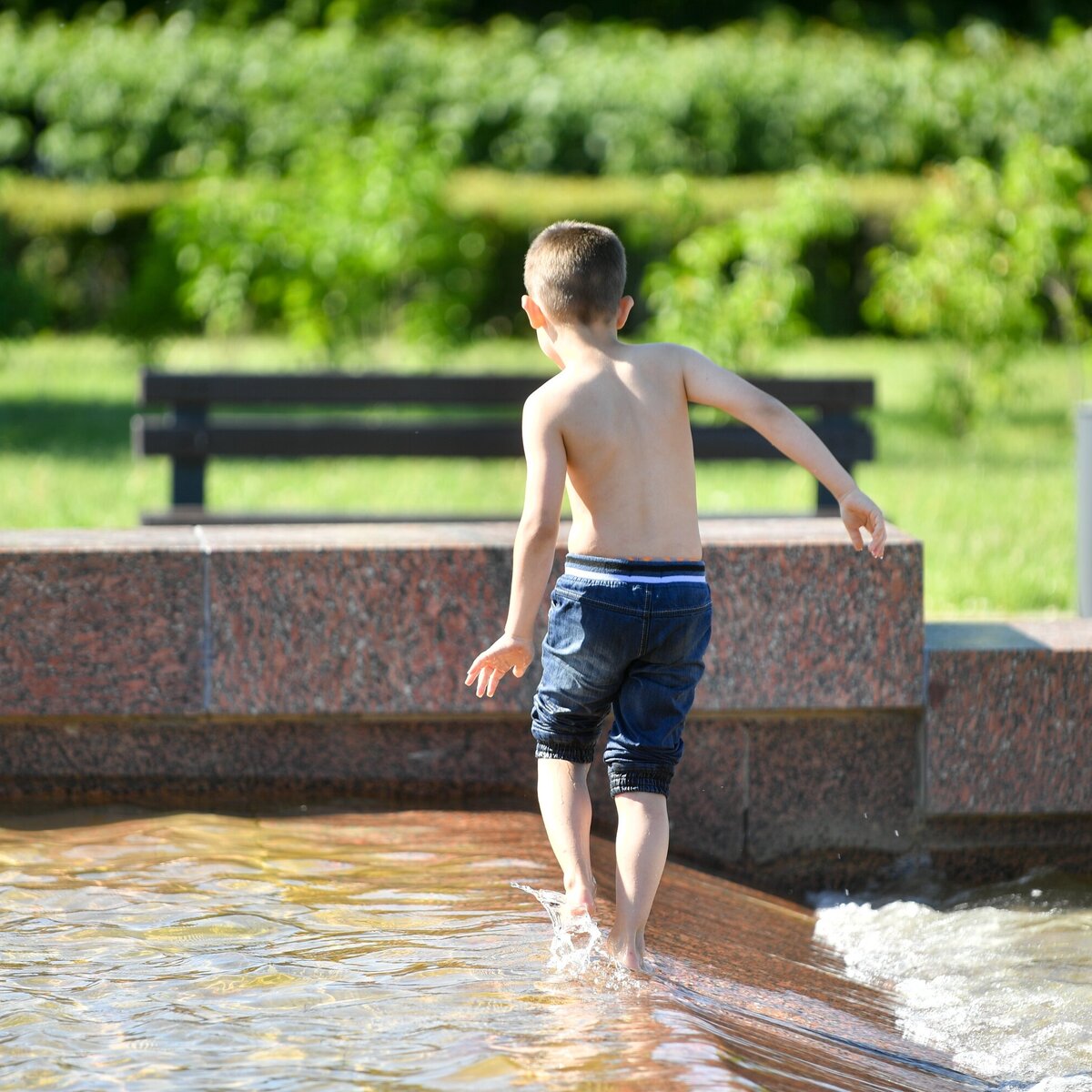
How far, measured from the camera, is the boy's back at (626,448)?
3219mm

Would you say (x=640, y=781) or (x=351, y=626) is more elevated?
(x=351, y=626)

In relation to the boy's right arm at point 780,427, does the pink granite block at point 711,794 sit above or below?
below

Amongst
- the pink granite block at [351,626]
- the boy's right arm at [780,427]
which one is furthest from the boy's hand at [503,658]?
the pink granite block at [351,626]

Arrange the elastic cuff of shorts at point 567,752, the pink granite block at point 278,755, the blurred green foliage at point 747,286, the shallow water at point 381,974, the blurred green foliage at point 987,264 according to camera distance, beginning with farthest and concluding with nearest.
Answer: the blurred green foliage at point 987,264 → the blurred green foliage at point 747,286 → the pink granite block at point 278,755 → the elastic cuff of shorts at point 567,752 → the shallow water at point 381,974

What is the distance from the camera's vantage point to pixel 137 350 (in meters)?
14.8

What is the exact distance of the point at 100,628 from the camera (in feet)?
13.9

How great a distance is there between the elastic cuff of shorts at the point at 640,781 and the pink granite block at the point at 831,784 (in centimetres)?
124

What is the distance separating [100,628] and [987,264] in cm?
873

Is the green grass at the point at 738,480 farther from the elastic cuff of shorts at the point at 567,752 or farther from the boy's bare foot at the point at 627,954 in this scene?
the boy's bare foot at the point at 627,954

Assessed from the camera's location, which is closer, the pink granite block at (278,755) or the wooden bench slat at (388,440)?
the pink granite block at (278,755)

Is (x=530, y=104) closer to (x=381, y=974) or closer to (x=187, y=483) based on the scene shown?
(x=187, y=483)

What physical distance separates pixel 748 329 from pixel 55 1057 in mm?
8749

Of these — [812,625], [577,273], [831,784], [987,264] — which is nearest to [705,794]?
[831,784]

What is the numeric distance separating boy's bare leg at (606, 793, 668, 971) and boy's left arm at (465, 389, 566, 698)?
0.37m
